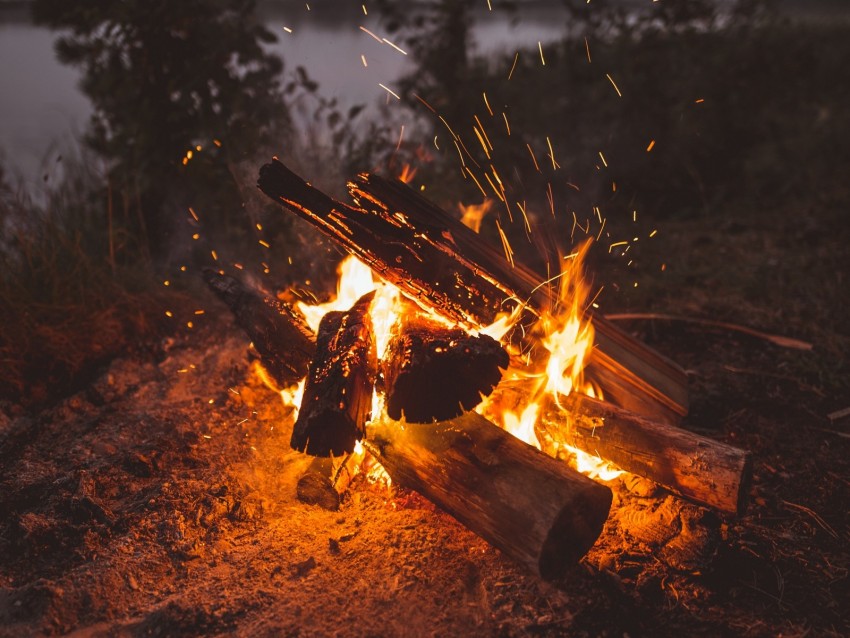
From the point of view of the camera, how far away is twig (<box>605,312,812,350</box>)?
3.50 meters

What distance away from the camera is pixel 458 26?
5570mm

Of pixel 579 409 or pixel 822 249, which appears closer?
pixel 579 409

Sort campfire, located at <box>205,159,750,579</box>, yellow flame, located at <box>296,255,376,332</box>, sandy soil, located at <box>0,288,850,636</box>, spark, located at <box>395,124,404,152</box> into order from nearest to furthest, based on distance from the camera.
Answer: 1. sandy soil, located at <box>0,288,850,636</box>
2. campfire, located at <box>205,159,750,579</box>
3. yellow flame, located at <box>296,255,376,332</box>
4. spark, located at <box>395,124,404,152</box>

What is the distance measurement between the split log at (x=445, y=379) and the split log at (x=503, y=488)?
16cm

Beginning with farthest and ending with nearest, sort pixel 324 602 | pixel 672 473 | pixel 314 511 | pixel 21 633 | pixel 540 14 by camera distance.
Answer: pixel 540 14 → pixel 314 511 → pixel 672 473 → pixel 324 602 → pixel 21 633

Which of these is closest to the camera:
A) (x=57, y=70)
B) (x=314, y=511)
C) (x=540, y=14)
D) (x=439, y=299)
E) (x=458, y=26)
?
(x=314, y=511)

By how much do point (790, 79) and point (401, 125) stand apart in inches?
199

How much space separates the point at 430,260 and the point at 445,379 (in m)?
0.60

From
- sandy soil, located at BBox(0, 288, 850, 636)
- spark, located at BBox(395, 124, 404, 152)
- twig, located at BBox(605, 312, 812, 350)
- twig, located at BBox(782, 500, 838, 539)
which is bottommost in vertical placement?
sandy soil, located at BBox(0, 288, 850, 636)

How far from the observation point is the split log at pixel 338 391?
200cm

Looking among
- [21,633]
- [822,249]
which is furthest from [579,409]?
[822,249]

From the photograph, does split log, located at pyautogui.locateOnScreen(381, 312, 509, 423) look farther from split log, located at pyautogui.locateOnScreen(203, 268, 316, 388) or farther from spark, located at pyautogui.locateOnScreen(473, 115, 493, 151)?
spark, located at pyautogui.locateOnScreen(473, 115, 493, 151)

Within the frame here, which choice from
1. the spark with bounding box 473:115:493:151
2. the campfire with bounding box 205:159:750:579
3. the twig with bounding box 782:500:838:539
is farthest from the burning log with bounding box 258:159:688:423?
the spark with bounding box 473:115:493:151

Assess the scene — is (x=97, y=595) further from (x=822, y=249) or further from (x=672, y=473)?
(x=822, y=249)
